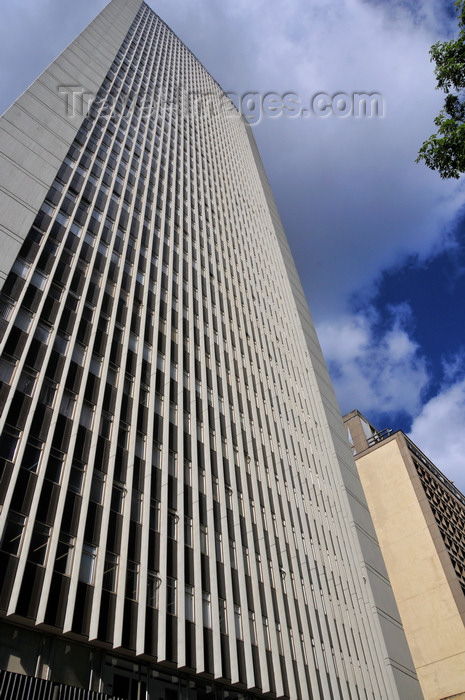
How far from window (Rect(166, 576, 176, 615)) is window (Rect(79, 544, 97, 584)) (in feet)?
12.1

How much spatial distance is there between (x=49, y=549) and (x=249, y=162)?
63676 millimetres

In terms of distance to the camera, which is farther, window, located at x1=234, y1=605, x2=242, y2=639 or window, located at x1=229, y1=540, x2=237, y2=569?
window, located at x1=229, y1=540, x2=237, y2=569

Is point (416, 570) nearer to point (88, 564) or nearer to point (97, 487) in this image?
point (97, 487)

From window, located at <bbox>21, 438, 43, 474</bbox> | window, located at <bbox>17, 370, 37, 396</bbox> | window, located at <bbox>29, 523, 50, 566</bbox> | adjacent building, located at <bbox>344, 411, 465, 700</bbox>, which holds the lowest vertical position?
window, located at <bbox>29, 523, 50, 566</bbox>

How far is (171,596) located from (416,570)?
3305 cm

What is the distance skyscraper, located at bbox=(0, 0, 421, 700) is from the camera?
1888 centimetres

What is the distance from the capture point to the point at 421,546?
48281 mm

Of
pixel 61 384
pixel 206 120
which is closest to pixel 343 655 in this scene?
pixel 61 384

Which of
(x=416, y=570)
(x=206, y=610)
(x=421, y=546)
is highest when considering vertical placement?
(x=421, y=546)

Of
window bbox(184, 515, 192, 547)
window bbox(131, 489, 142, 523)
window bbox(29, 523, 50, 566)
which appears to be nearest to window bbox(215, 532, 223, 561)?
window bbox(184, 515, 192, 547)

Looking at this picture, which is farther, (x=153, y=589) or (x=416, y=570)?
(x=416, y=570)

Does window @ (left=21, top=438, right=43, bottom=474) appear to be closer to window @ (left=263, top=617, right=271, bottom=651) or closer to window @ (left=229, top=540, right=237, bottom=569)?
window @ (left=229, top=540, right=237, bottom=569)

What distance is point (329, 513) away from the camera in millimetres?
37875

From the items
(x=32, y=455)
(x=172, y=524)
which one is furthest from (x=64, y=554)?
(x=172, y=524)
